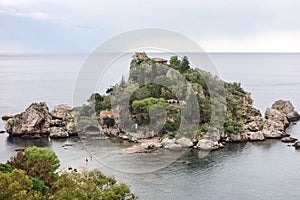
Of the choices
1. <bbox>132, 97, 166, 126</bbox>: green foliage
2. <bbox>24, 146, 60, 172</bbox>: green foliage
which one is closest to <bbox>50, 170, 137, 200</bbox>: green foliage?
<bbox>24, 146, 60, 172</bbox>: green foliage

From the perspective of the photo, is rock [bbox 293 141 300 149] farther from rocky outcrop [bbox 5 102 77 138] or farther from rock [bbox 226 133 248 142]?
rocky outcrop [bbox 5 102 77 138]

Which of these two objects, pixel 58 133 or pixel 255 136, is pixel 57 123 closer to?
pixel 58 133

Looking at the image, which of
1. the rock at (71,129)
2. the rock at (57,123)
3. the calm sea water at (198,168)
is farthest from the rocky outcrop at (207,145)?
the rock at (57,123)

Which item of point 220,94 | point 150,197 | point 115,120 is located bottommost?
point 150,197

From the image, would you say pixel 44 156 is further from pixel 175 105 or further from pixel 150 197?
pixel 175 105

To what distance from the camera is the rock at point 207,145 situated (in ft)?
173

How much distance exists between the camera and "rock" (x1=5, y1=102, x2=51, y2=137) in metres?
59.1

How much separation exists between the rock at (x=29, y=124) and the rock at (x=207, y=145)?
22.6 metres

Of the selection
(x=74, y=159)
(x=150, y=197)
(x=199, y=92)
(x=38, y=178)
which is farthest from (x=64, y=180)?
(x=199, y=92)

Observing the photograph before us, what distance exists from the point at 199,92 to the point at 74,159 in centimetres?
2401

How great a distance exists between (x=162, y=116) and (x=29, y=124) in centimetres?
1929

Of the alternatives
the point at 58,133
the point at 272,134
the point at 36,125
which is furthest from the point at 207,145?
the point at 36,125

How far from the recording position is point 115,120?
6069 cm

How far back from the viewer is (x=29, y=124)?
59.5 m
